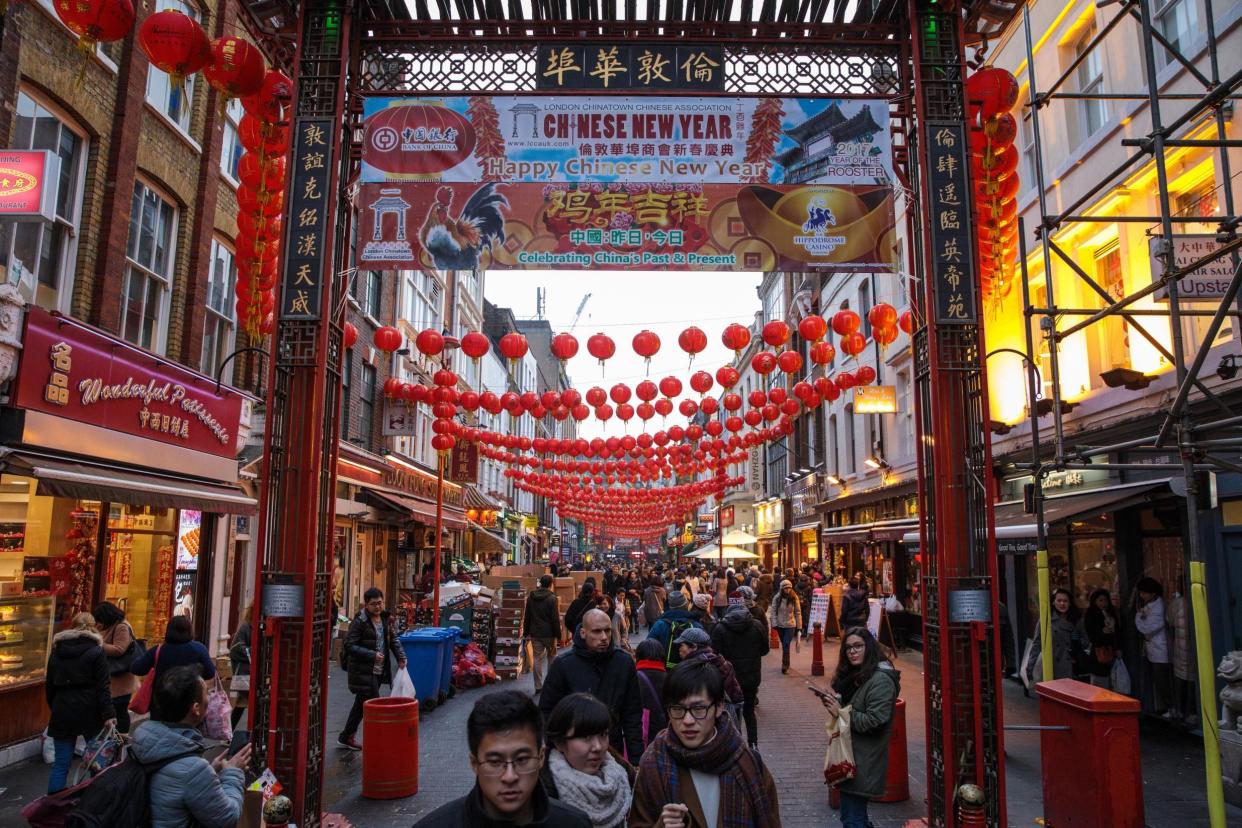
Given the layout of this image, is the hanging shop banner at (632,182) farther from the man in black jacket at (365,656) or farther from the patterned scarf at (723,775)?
the patterned scarf at (723,775)

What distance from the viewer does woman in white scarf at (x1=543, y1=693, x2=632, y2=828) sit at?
3771 millimetres

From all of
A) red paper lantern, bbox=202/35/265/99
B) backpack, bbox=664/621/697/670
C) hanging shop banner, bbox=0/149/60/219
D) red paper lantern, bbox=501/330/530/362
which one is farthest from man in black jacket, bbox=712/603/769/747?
hanging shop banner, bbox=0/149/60/219

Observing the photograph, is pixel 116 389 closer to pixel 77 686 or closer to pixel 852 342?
pixel 77 686

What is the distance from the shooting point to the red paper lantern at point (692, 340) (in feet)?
49.5

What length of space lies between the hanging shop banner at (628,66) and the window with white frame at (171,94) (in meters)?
8.21

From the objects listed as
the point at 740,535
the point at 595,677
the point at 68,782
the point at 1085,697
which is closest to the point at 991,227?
the point at 1085,697

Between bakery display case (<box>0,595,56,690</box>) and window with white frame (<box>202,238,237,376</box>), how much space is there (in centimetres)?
610

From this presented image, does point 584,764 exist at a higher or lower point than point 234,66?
lower

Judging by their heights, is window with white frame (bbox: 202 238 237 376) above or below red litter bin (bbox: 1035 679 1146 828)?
above

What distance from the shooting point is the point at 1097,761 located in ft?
21.1

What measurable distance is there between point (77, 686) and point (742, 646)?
6.43m

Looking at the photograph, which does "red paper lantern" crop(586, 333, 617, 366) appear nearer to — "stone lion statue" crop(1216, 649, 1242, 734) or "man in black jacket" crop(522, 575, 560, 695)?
"man in black jacket" crop(522, 575, 560, 695)

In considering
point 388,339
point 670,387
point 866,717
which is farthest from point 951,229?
point 670,387

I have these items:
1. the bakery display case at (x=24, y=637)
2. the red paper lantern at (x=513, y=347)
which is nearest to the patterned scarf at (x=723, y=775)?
the bakery display case at (x=24, y=637)
